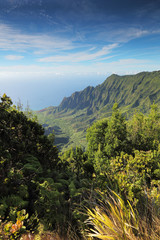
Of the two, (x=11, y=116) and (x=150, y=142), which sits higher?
(x=11, y=116)

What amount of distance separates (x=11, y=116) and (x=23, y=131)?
1.64m

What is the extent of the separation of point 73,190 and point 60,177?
3767 mm

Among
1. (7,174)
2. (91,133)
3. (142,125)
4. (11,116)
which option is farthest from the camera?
(142,125)

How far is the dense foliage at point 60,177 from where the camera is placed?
14.5ft

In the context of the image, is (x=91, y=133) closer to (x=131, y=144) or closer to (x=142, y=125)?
(x=131, y=144)

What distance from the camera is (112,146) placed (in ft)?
57.3

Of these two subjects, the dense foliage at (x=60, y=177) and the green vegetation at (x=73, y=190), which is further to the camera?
the dense foliage at (x=60, y=177)

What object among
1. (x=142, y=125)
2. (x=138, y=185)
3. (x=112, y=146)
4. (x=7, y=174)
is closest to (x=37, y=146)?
(x=7, y=174)

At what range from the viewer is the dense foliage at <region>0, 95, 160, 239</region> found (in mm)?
4406

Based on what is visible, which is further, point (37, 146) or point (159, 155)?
point (159, 155)

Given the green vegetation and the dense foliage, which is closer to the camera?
the green vegetation

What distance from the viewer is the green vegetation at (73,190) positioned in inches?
110

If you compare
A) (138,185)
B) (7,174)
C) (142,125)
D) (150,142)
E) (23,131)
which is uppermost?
(23,131)

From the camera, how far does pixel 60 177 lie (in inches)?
422
